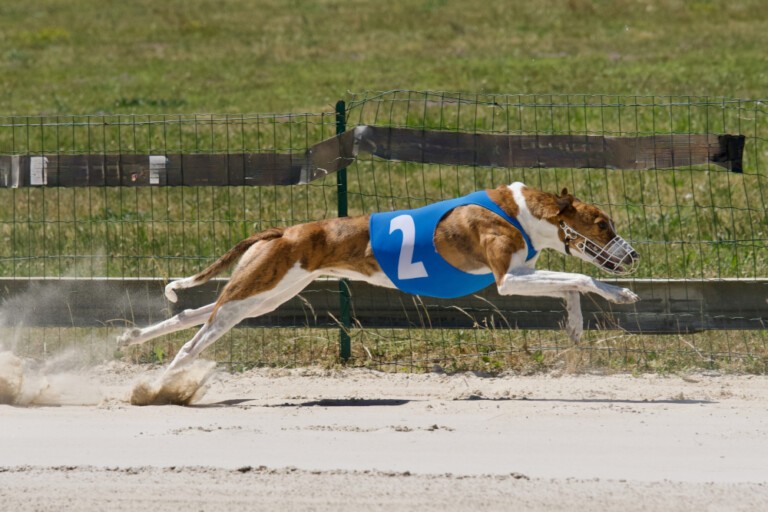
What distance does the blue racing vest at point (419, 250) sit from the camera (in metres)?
8.06

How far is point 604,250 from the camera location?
26.1 feet

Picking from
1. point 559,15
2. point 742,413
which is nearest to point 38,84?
point 559,15

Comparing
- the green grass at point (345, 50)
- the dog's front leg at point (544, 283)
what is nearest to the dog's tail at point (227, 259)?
the dog's front leg at point (544, 283)

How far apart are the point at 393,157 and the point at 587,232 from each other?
183cm

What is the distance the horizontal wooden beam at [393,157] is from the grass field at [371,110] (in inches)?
9.0

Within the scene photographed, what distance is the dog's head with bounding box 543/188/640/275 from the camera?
795 cm

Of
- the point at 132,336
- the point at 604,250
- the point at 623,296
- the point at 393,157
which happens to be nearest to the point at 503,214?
the point at 604,250

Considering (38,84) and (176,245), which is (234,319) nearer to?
(176,245)

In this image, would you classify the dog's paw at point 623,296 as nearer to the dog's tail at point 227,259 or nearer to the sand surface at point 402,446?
the sand surface at point 402,446

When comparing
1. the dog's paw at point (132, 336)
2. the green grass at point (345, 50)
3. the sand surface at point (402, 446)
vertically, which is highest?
the green grass at point (345, 50)

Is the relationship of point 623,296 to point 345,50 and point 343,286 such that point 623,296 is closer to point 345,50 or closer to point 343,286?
point 343,286

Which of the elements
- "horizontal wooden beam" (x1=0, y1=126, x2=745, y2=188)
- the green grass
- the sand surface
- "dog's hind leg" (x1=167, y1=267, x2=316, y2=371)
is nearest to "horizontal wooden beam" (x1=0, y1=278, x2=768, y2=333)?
the sand surface

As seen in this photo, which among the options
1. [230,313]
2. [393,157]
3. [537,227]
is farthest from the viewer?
[393,157]

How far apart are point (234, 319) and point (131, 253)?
4052 millimetres
